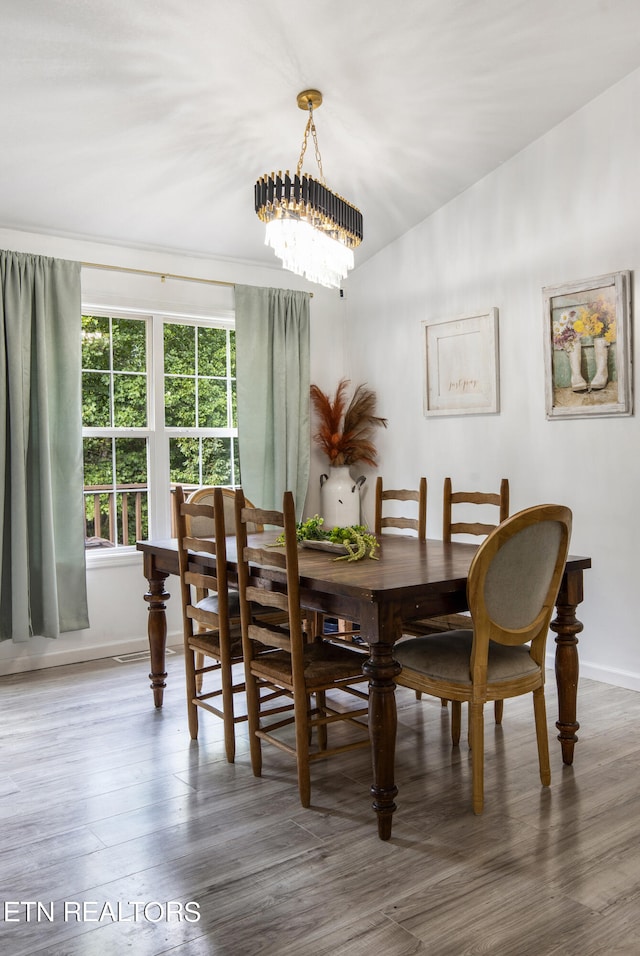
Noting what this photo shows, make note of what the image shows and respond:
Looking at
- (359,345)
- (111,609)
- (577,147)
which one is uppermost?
(577,147)

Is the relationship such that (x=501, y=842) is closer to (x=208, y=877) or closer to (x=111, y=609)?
(x=208, y=877)

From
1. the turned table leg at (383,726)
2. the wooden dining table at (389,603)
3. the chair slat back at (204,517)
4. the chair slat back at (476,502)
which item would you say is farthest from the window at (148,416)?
the turned table leg at (383,726)

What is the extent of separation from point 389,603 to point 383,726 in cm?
39

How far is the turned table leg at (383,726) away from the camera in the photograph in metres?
2.31

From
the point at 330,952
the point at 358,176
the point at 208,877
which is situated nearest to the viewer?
the point at 330,952

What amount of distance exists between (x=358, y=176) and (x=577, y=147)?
122cm

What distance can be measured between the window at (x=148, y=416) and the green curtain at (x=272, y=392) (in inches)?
7.7

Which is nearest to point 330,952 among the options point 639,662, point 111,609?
point 639,662

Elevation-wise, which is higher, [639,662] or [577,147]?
[577,147]

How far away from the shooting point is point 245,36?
3.04 m

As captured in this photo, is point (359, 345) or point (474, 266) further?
point (359, 345)

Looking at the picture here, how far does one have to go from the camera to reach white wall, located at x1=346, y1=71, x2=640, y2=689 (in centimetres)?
384

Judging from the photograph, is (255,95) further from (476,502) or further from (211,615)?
(211,615)

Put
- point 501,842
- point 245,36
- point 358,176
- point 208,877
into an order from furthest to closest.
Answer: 1. point 358,176
2. point 245,36
3. point 501,842
4. point 208,877
